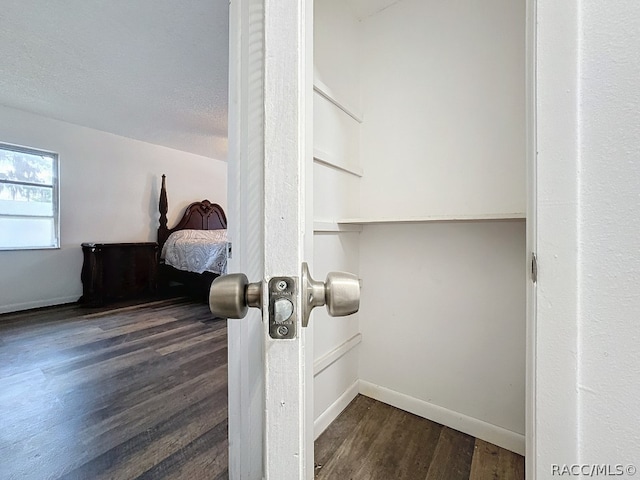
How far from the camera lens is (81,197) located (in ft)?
10.4

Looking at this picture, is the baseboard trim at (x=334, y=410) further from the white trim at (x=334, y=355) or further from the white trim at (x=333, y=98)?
the white trim at (x=333, y=98)

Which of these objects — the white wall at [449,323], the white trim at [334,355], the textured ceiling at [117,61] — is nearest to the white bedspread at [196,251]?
the textured ceiling at [117,61]

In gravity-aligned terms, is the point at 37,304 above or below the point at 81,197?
below

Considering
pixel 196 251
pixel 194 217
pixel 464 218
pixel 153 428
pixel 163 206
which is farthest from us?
pixel 194 217

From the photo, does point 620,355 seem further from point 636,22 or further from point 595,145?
point 636,22

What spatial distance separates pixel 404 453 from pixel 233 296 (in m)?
1.23

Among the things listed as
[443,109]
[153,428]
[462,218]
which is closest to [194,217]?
[153,428]

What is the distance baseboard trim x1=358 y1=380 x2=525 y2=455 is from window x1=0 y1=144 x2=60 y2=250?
12.8ft

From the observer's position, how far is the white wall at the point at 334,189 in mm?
1170

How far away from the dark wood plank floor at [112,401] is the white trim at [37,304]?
1.13 ft

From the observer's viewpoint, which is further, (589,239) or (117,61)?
(117,61)

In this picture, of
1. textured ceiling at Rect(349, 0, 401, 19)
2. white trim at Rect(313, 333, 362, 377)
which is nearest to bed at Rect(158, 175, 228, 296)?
white trim at Rect(313, 333, 362, 377)

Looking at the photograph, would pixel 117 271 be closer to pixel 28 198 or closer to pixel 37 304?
pixel 37 304

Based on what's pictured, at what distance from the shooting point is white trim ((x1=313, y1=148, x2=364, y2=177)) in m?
1.15
